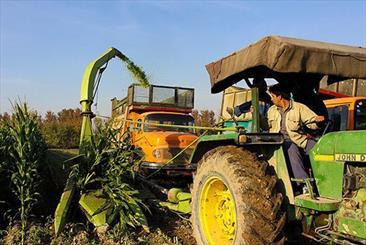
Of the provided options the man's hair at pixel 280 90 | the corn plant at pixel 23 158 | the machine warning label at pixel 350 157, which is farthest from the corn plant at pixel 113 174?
the machine warning label at pixel 350 157

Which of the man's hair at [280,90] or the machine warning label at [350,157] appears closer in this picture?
the machine warning label at [350,157]

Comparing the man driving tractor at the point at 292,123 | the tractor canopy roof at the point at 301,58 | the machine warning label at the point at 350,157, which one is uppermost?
the tractor canopy roof at the point at 301,58

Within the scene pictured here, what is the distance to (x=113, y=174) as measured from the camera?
6.35 meters

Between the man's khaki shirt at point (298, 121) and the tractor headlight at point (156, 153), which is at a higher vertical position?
the man's khaki shirt at point (298, 121)

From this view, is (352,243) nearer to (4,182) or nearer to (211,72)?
(211,72)

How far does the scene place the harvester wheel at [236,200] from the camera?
3.89 meters

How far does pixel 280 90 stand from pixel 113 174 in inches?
108

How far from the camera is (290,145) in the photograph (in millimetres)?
4422

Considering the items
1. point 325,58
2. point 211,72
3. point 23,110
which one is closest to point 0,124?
point 23,110

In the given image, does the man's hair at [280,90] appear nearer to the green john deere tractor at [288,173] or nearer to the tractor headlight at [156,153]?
the green john deere tractor at [288,173]

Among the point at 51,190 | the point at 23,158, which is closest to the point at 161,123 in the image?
the point at 51,190

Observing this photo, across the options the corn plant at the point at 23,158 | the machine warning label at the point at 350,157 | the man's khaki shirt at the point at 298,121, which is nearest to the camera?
the machine warning label at the point at 350,157

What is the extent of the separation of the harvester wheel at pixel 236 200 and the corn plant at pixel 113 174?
1.19m

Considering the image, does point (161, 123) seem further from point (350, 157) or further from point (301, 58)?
point (350, 157)
